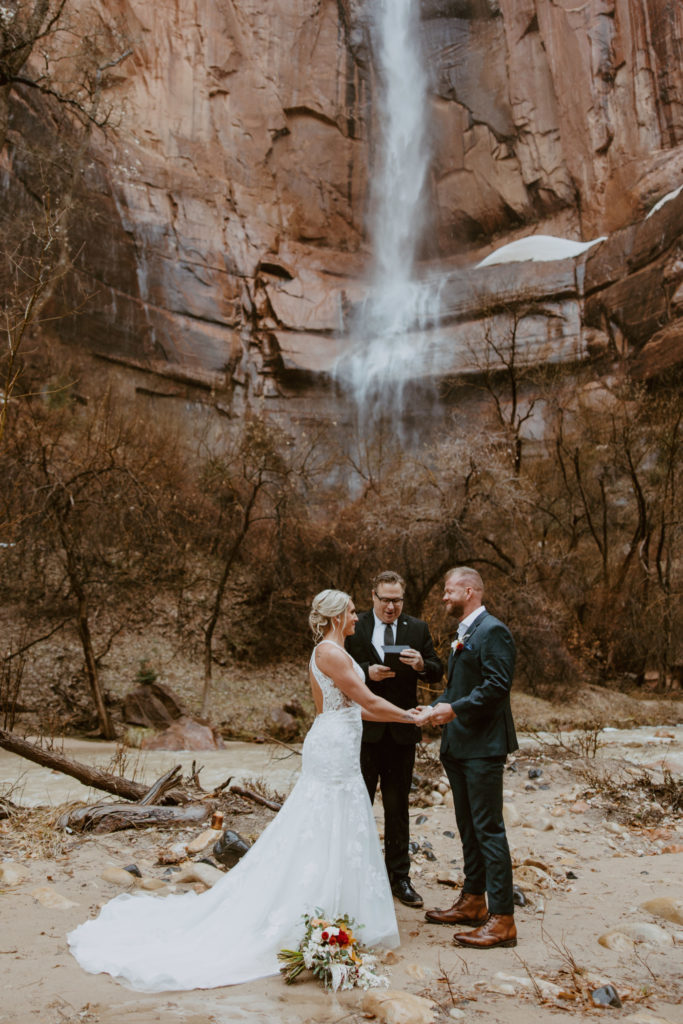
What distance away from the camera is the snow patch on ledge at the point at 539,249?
1292 inches

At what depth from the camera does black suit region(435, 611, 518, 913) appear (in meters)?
4.17

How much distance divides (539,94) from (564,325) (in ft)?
37.6

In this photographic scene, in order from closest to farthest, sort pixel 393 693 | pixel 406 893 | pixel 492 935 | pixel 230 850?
1. pixel 492 935
2. pixel 406 893
3. pixel 393 693
4. pixel 230 850

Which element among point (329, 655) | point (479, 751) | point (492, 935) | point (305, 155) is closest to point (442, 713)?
point (479, 751)

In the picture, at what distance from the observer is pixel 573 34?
109ft

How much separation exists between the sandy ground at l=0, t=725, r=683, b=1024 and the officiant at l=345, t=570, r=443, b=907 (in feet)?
1.39

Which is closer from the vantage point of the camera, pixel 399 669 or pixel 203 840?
pixel 399 669

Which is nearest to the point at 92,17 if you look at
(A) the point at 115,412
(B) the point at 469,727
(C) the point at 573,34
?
(A) the point at 115,412

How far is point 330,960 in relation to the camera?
3502 millimetres

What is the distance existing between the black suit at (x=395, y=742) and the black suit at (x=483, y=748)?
0.47 m

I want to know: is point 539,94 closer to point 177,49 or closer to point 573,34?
point 573,34

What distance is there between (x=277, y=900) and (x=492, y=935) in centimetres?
115

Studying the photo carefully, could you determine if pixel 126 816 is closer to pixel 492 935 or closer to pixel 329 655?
pixel 329 655

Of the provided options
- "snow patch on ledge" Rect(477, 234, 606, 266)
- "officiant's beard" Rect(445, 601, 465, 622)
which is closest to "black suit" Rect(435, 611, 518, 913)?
"officiant's beard" Rect(445, 601, 465, 622)
